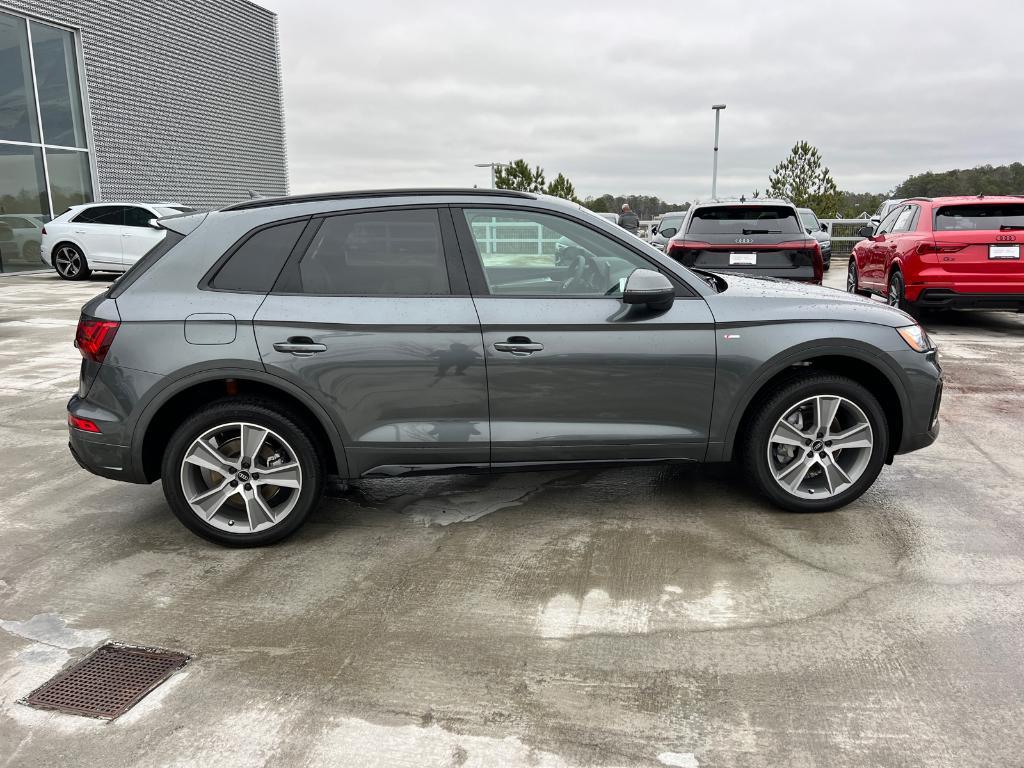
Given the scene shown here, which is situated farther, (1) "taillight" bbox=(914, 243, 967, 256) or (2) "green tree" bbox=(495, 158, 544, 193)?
(2) "green tree" bbox=(495, 158, 544, 193)

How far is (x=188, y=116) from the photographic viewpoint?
24016 mm

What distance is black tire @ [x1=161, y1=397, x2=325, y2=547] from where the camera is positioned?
148 inches

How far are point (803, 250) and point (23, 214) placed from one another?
1725 cm

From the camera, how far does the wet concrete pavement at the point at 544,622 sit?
249 cm

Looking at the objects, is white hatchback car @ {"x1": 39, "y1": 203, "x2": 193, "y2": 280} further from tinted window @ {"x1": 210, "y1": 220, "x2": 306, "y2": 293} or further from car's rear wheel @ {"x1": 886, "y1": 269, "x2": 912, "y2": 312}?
tinted window @ {"x1": 210, "y1": 220, "x2": 306, "y2": 293}

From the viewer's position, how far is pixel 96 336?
12.4 ft

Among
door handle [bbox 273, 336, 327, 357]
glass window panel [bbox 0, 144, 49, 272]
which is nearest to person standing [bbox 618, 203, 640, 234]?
glass window panel [bbox 0, 144, 49, 272]

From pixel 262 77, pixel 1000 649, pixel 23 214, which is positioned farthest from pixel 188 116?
pixel 1000 649

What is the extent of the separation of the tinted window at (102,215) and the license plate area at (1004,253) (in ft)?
50.8

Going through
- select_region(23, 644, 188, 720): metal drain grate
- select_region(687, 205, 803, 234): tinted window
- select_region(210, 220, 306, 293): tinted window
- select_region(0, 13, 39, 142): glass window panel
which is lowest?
select_region(23, 644, 188, 720): metal drain grate

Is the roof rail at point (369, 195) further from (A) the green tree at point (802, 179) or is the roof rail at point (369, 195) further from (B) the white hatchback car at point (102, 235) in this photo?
(A) the green tree at point (802, 179)

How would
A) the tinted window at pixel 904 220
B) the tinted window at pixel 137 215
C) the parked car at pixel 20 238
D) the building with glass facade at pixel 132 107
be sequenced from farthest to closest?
1. the building with glass facade at pixel 132 107
2. the parked car at pixel 20 238
3. the tinted window at pixel 137 215
4. the tinted window at pixel 904 220

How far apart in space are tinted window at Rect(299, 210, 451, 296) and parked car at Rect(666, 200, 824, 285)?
593cm

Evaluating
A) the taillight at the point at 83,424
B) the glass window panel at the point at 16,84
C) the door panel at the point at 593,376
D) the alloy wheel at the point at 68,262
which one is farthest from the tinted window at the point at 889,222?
the glass window panel at the point at 16,84
